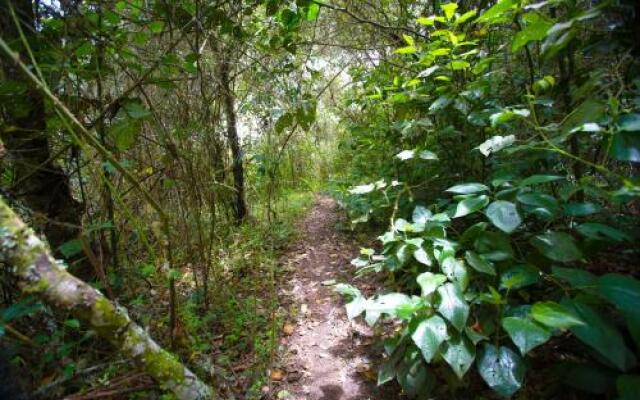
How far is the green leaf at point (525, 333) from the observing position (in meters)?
1.30

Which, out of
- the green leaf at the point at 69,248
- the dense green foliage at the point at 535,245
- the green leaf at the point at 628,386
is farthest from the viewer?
the green leaf at the point at 69,248

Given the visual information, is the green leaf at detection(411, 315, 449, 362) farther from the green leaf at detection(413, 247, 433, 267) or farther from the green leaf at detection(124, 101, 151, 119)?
the green leaf at detection(124, 101, 151, 119)

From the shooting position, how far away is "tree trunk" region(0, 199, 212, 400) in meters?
1.08

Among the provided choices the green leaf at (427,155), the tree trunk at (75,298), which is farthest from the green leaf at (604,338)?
the tree trunk at (75,298)

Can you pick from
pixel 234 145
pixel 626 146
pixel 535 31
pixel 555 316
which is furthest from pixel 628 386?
pixel 234 145

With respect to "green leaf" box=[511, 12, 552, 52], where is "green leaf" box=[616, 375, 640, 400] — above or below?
below

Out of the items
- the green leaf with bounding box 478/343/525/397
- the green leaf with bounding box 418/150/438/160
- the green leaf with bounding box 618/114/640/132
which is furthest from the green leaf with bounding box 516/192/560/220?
the green leaf with bounding box 418/150/438/160

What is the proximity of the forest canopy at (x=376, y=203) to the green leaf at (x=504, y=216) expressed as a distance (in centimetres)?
1

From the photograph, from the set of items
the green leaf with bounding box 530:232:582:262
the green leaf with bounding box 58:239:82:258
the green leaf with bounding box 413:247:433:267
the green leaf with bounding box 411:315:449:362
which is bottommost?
the green leaf with bounding box 411:315:449:362

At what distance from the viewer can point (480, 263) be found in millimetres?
1663

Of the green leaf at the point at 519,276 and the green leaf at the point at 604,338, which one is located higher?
the green leaf at the point at 519,276

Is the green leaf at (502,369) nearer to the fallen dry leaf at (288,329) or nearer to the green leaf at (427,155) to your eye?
the green leaf at (427,155)

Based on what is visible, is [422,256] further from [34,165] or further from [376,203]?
[34,165]

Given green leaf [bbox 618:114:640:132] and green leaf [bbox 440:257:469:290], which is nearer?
green leaf [bbox 618:114:640:132]
